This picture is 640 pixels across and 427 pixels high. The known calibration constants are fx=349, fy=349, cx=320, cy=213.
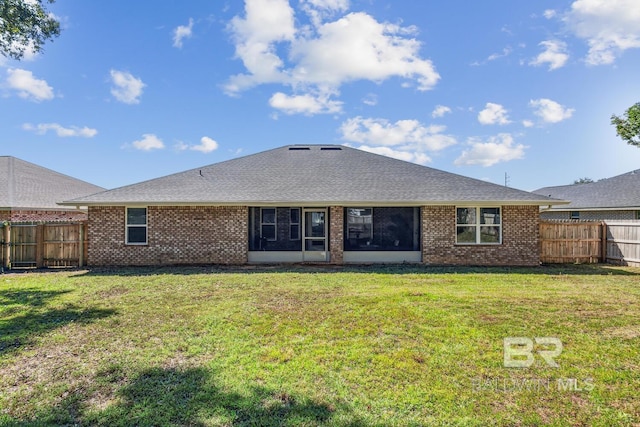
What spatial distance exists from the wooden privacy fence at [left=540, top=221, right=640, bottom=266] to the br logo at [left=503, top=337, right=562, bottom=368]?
10186 mm

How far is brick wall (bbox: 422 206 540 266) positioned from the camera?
1296 centimetres

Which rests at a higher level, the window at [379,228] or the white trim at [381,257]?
the window at [379,228]

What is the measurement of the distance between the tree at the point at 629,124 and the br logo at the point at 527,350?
2329 centimetres

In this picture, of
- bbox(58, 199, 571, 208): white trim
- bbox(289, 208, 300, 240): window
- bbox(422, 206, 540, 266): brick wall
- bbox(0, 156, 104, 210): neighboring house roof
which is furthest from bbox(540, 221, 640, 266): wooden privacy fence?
bbox(0, 156, 104, 210): neighboring house roof

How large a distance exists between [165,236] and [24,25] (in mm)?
8250

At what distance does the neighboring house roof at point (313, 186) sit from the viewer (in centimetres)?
1270

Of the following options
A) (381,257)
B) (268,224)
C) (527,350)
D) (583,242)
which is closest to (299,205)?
(268,224)

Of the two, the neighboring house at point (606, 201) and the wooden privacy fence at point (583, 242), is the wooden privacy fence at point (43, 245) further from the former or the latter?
the neighboring house at point (606, 201)

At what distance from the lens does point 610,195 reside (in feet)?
70.7

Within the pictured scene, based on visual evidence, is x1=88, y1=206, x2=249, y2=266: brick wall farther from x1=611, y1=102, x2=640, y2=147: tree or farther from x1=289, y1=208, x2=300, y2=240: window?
x1=611, y1=102, x2=640, y2=147: tree

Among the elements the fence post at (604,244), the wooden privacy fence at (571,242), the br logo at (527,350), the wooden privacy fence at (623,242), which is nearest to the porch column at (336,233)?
the wooden privacy fence at (571,242)

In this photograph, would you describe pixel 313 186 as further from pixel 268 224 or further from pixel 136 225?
pixel 136 225

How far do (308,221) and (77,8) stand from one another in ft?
36.8

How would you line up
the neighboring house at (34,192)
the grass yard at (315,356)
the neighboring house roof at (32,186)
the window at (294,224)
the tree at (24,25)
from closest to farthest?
1. the grass yard at (315,356)
2. the tree at (24,25)
3. the window at (294,224)
4. the neighboring house at (34,192)
5. the neighboring house roof at (32,186)
